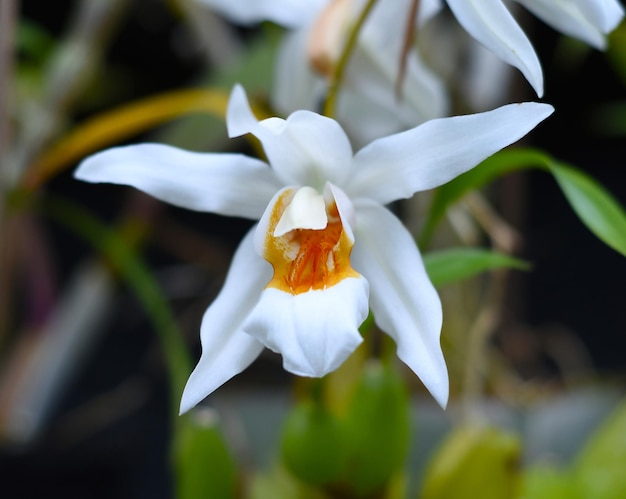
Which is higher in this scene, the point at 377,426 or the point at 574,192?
the point at 574,192

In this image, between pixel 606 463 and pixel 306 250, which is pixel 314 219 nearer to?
pixel 306 250

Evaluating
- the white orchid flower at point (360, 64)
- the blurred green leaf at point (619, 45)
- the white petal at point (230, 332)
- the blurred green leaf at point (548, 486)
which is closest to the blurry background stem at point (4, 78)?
the white orchid flower at point (360, 64)

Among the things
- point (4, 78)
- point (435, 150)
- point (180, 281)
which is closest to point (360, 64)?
point (435, 150)

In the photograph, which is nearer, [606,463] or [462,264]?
[462,264]

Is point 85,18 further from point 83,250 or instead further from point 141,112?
point 83,250

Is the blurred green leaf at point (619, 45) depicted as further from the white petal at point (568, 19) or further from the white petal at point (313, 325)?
the white petal at point (313, 325)

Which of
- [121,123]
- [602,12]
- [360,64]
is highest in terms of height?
[602,12]
